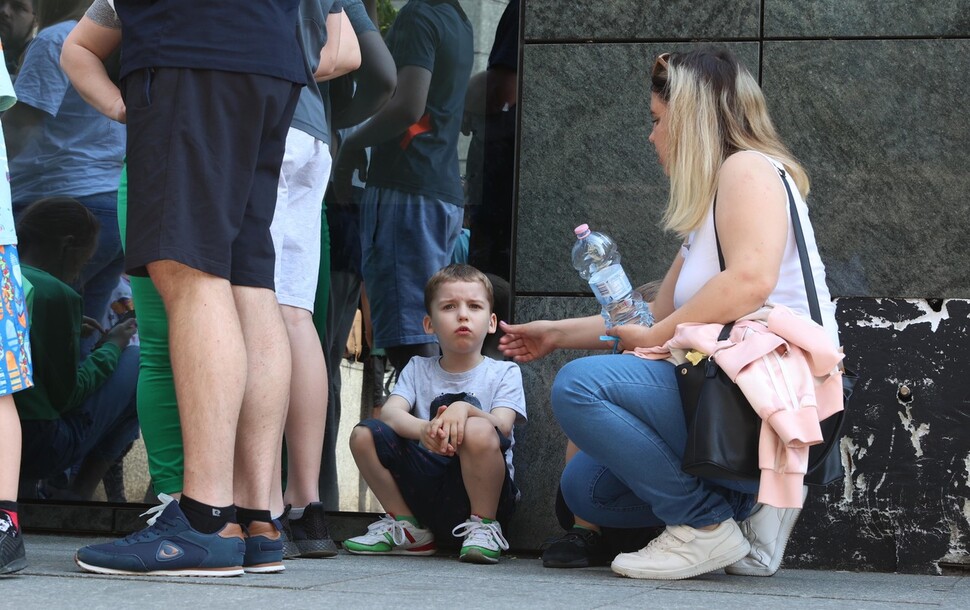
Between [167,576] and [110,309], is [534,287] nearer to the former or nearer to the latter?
[110,309]

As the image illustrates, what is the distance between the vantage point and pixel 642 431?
128 inches

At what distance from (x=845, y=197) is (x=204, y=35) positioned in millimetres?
2324

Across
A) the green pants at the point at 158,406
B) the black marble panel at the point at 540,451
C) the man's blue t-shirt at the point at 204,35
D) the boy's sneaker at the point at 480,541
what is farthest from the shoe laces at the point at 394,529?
the man's blue t-shirt at the point at 204,35

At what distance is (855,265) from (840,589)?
137 centimetres

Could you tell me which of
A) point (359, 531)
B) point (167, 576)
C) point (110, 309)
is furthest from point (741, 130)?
point (110, 309)

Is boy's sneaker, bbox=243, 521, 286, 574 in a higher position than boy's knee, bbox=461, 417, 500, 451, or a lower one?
lower

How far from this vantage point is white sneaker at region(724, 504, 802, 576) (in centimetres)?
350

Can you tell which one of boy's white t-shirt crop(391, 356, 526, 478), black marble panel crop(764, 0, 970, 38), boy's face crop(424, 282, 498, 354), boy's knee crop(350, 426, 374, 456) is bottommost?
boy's knee crop(350, 426, 374, 456)

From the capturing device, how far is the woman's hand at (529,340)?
3846 millimetres

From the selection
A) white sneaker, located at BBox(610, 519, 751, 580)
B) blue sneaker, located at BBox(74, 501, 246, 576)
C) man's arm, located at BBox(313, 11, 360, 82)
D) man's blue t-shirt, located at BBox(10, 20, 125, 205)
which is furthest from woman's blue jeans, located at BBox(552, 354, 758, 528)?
man's blue t-shirt, located at BBox(10, 20, 125, 205)

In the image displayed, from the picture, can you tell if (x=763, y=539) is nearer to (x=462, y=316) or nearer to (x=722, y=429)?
(x=722, y=429)

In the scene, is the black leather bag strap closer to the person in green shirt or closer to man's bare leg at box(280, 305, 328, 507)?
man's bare leg at box(280, 305, 328, 507)

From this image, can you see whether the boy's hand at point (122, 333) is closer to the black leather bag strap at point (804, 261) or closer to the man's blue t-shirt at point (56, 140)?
the man's blue t-shirt at point (56, 140)

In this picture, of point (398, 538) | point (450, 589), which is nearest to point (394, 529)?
point (398, 538)
